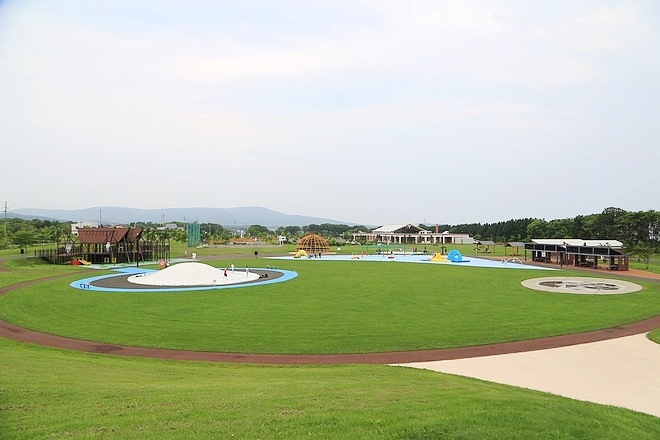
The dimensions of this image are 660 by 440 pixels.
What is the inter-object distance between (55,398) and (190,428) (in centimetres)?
356

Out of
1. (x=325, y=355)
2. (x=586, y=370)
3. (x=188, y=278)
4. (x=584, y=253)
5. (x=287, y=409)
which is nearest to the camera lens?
(x=287, y=409)

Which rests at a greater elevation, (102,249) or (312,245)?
(312,245)

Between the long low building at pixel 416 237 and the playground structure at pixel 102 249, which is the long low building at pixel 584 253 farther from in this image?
the long low building at pixel 416 237

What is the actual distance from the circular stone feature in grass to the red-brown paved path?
13490 mm

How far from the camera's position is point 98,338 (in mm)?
21312

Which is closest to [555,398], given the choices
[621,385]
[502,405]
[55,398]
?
[502,405]

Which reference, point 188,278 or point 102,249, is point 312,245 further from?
point 188,278

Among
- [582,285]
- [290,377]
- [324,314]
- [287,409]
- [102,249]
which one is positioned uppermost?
[102,249]

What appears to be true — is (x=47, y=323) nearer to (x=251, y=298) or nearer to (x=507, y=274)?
(x=251, y=298)

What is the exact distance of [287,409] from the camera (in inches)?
368

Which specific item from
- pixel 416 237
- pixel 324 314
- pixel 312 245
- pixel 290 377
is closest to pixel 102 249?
pixel 312 245

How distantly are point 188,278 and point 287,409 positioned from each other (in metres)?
33.3

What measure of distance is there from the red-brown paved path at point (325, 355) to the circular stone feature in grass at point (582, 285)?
1349cm

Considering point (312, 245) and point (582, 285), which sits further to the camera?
point (312, 245)
